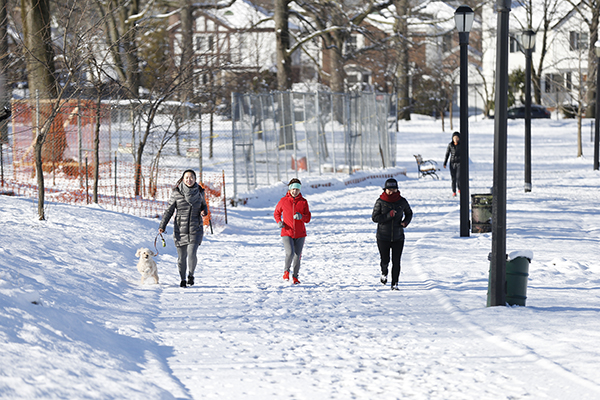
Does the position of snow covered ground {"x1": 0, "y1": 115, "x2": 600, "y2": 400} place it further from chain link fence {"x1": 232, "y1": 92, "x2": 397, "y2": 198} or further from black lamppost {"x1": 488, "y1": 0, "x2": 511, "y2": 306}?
chain link fence {"x1": 232, "y1": 92, "x2": 397, "y2": 198}

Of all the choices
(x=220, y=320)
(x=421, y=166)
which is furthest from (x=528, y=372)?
(x=421, y=166)

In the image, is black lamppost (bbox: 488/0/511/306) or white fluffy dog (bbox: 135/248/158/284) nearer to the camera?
black lamppost (bbox: 488/0/511/306)

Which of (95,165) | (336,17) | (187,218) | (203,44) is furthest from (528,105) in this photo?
(203,44)

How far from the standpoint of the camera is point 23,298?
274 inches

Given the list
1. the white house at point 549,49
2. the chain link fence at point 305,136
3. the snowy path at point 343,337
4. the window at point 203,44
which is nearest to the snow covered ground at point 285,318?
the snowy path at point 343,337

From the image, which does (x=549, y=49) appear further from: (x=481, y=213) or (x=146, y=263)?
(x=146, y=263)

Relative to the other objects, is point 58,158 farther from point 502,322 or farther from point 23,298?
point 502,322

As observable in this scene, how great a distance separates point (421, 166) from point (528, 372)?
2173 centimetres

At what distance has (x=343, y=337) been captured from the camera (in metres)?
6.95

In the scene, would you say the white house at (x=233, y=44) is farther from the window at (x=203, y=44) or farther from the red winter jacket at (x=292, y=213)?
the red winter jacket at (x=292, y=213)

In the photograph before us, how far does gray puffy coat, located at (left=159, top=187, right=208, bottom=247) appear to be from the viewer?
30.9ft

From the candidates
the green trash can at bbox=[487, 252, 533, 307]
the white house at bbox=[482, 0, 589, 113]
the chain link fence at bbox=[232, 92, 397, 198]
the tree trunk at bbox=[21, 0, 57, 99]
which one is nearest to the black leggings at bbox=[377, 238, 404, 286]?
the green trash can at bbox=[487, 252, 533, 307]

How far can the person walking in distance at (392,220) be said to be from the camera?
903 cm

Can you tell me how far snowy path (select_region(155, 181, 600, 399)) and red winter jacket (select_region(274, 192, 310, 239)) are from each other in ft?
2.14
